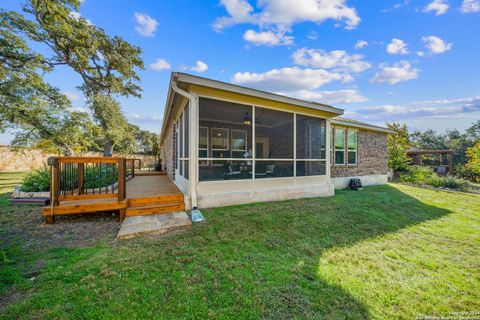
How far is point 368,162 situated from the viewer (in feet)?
32.9

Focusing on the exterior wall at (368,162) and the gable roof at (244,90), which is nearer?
the gable roof at (244,90)

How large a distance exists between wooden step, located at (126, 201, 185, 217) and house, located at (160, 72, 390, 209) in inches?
9.5

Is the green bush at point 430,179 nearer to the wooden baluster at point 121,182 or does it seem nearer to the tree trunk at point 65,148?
the wooden baluster at point 121,182

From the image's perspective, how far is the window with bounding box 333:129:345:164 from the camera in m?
8.95

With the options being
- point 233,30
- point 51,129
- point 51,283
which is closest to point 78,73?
point 51,129

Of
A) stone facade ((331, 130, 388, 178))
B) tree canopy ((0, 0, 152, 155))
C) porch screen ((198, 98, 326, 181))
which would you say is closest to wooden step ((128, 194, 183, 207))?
porch screen ((198, 98, 326, 181))

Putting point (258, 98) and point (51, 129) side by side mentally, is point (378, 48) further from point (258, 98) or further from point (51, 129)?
point (51, 129)

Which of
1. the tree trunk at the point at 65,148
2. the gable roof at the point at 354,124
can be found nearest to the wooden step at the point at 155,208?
the gable roof at the point at 354,124

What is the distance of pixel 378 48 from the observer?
9914mm

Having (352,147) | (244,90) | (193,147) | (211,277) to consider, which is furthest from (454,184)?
(211,277)

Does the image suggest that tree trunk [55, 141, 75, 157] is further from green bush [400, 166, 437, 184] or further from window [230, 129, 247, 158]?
green bush [400, 166, 437, 184]

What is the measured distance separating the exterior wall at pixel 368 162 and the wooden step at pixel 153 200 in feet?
24.1

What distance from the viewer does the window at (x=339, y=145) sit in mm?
8945

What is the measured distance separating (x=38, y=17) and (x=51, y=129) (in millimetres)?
6980
